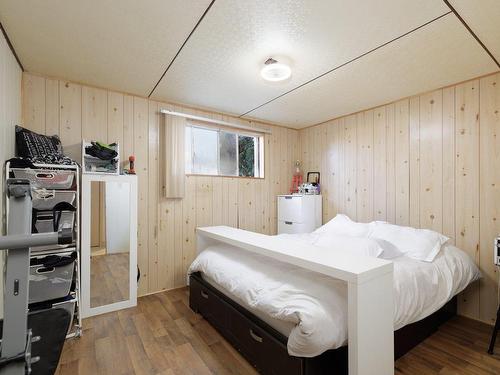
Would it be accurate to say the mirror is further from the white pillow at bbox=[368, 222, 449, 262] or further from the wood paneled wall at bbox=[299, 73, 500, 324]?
the wood paneled wall at bbox=[299, 73, 500, 324]

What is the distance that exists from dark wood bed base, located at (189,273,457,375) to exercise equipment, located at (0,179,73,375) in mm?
1137

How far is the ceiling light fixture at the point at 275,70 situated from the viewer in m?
2.14

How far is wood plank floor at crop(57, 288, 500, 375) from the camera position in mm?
1785

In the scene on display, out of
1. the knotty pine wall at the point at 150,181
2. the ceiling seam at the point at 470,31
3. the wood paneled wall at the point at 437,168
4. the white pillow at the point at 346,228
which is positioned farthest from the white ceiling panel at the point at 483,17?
the knotty pine wall at the point at 150,181

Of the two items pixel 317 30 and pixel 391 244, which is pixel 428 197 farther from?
pixel 317 30

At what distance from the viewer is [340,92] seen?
2850 millimetres

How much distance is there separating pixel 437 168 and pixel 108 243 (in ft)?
11.8

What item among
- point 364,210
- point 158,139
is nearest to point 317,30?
point 158,139

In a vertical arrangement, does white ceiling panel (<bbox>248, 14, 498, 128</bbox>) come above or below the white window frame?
above

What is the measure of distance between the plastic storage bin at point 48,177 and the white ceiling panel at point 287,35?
1.28 meters

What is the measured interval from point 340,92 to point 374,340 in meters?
2.43

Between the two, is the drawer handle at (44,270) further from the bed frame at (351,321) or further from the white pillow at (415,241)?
the white pillow at (415,241)

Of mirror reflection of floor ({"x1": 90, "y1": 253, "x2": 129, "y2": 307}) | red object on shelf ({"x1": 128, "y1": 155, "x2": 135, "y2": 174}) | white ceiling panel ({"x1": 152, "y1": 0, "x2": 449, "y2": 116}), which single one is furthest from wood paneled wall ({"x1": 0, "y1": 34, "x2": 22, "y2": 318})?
white ceiling panel ({"x1": 152, "y1": 0, "x2": 449, "y2": 116})

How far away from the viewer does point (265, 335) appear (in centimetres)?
163
